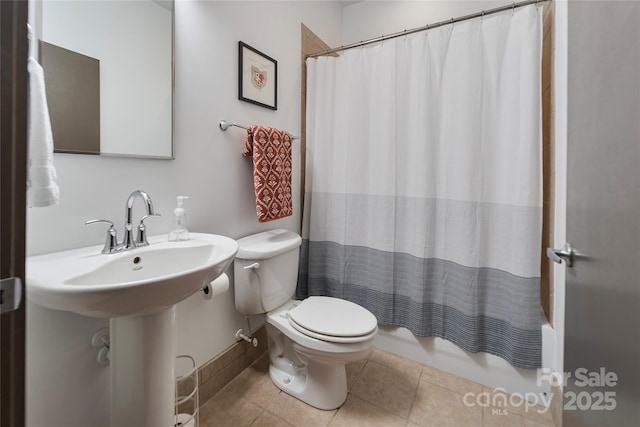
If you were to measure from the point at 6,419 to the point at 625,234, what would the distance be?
40.7 inches

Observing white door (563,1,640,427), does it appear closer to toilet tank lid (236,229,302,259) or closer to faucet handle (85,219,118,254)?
toilet tank lid (236,229,302,259)

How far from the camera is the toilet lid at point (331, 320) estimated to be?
1160 millimetres

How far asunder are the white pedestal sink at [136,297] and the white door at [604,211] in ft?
2.92

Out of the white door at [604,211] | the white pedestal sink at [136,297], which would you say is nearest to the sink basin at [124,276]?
the white pedestal sink at [136,297]

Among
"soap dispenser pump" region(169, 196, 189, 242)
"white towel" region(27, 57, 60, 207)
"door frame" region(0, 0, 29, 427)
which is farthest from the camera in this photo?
"soap dispenser pump" region(169, 196, 189, 242)

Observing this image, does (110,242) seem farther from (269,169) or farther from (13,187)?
→ (269,169)

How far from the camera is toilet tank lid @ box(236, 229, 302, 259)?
4.23ft

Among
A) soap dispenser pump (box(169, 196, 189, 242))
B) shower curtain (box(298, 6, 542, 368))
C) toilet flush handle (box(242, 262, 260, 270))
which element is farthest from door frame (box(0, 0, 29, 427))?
shower curtain (box(298, 6, 542, 368))

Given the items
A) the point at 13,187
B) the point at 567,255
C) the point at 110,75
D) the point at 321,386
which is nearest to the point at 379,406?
the point at 321,386

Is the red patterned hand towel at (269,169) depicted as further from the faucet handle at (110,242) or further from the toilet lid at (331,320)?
the faucet handle at (110,242)

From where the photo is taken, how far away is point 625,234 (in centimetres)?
50

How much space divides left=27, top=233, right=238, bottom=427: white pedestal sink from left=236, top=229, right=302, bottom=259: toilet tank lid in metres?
0.29

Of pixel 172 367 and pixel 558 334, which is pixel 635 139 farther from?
pixel 172 367

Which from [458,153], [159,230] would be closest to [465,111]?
[458,153]
